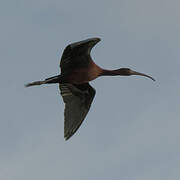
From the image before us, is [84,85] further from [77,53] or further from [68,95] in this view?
[77,53]

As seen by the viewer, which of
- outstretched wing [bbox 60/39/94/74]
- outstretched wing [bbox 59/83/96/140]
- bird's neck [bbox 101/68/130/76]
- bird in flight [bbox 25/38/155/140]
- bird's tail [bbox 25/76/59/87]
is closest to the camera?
outstretched wing [bbox 60/39/94/74]

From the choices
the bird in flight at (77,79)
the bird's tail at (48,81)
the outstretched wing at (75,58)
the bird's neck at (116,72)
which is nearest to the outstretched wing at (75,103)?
the bird in flight at (77,79)

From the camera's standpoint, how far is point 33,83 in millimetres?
27312

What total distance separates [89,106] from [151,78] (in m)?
2.86

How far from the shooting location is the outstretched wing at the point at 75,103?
1119 inches

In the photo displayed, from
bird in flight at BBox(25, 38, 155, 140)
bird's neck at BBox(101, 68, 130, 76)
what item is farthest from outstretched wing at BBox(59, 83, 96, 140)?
bird's neck at BBox(101, 68, 130, 76)

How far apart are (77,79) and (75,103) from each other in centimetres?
237

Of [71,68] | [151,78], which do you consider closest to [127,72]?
[151,78]

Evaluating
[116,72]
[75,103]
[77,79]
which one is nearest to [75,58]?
[77,79]

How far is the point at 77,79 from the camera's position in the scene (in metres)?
27.0

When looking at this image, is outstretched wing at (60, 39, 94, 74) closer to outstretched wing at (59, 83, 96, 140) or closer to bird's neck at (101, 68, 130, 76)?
bird's neck at (101, 68, 130, 76)

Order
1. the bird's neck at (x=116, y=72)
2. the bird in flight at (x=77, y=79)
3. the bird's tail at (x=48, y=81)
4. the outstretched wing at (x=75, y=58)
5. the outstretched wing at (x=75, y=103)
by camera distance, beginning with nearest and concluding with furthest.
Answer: the outstretched wing at (x=75, y=58) < the bird in flight at (x=77, y=79) < the bird's tail at (x=48, y=81) < the bird's neck at (x=116, y=72) < the outstretched wing at (x=75, y=103)

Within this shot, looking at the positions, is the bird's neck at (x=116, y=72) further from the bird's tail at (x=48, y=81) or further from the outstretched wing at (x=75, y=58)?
the bird's tail at (x=48, y=81)

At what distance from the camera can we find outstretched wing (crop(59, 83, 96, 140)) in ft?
93.2
